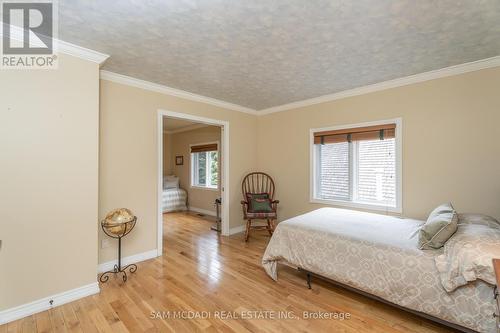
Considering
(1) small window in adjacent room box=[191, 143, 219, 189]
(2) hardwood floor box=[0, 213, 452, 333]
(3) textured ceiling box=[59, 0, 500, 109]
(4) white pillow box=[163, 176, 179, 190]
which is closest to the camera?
(3) textured ceiling box=[59, 0, 500, 109]

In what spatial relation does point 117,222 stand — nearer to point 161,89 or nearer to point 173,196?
point 161,89

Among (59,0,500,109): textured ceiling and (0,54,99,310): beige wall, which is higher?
(59,0,500,109): textured ceiling

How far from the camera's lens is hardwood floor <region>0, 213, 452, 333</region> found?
1806 millimetres

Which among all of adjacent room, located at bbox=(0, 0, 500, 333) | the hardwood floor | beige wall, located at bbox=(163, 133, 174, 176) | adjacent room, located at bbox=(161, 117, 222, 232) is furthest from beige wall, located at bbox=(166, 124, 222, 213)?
the hardwood floor

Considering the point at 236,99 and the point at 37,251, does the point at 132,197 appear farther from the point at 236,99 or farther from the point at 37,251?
the point at 236,99

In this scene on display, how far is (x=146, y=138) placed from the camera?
122 inches

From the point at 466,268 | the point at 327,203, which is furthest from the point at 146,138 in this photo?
the point at 466,268

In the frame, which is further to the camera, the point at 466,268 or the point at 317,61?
the point at 317,61

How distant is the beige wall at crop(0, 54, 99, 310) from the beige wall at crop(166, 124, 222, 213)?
3550mm

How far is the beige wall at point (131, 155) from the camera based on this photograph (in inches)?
108

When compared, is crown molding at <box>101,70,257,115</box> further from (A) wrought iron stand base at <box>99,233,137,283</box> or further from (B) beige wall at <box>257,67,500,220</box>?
(A) wrought iron stand base at <box>99,233,137,283</box>

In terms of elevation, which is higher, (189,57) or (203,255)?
(189,57)

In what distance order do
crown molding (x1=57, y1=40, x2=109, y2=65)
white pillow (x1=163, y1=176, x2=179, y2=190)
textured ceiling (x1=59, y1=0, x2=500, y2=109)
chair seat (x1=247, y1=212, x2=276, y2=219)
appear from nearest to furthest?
1. textured ceiling (x1=59, y1=0, x2=500, y2=109)
2. crown molding (x1=57, y1=40, x2=109, y2=65)
3. chair seat (x1=247, y1=212, x2=276, y2=219)
4. white pillow (x1=163, y1=176, x2=179, y2=190)

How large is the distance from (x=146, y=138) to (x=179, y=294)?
1.98 metres
